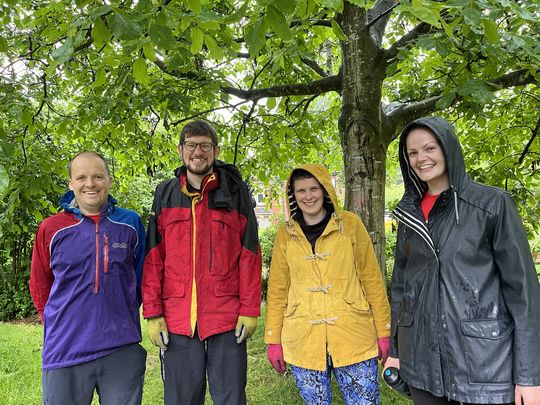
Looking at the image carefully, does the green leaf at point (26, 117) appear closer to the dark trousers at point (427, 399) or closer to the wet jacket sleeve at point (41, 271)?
the wet jacket sleeve at point (41, 271)

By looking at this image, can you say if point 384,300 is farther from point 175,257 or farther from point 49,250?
point 49,250

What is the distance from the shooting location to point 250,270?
2732mm

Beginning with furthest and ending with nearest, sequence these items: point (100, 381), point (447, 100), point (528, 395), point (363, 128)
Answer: point (363, 128), point (447, 100), point (100, 381), point (528, 395)

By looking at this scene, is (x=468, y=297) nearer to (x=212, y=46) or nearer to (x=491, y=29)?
(x=491, y=29)

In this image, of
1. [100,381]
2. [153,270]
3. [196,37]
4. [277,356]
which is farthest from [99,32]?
[277,356]

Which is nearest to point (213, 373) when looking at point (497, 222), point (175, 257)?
point (175, 257)

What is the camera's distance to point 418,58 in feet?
20.8

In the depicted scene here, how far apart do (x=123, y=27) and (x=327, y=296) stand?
175cm

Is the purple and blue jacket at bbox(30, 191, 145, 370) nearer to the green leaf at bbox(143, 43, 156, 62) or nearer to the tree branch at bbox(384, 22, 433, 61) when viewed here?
the green leaf at bbox(143, 43, 156, 62)

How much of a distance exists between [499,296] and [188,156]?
1.89 m

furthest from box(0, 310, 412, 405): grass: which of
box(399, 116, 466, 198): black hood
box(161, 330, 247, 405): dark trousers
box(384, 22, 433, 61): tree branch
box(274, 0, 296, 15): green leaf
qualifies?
box(274, 0, 296, 15): green leaf

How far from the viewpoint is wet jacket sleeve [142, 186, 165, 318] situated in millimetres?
2600

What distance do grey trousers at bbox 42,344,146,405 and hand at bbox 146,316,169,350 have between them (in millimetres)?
153

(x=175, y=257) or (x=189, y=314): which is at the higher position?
(x=175, y=257)
